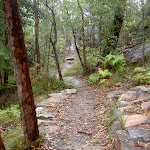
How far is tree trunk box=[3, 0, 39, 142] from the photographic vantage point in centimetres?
237

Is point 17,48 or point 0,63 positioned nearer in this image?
point 17,48

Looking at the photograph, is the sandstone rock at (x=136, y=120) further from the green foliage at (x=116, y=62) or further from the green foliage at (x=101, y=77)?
the green foliage at (x=116, y=62)

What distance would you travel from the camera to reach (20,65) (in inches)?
101

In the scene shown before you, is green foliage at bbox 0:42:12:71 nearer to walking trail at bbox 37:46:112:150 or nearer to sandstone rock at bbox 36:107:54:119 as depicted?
walking trail at bbox 37:46:112:150

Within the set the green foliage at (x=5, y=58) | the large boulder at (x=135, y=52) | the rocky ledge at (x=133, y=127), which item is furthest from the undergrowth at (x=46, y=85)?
the large boulder at (x=135, y=52)

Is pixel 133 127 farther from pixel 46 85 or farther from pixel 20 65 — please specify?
pixel 46 85

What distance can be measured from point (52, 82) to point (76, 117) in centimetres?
334

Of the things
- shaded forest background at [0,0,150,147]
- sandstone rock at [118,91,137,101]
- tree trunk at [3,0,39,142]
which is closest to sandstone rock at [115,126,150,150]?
tree trunk at [3,0,39,142]

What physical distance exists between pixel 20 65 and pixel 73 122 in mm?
2576

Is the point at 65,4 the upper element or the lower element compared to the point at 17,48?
upper

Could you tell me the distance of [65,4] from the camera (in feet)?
35.9

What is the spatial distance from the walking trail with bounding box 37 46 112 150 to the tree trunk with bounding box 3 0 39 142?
59cm

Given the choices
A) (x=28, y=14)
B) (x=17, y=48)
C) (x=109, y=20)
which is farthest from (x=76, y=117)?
(x=109, y=20)

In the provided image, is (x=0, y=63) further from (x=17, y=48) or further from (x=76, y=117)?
(x=17, y=48)
